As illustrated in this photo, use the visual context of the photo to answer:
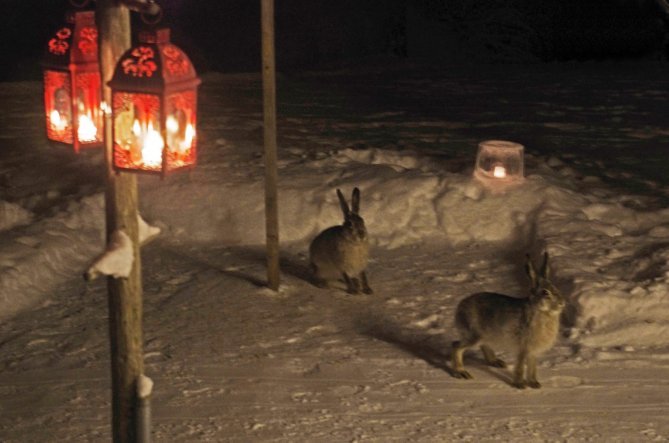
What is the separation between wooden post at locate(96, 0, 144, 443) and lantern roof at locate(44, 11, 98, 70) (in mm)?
141

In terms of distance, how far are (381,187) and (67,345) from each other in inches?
138

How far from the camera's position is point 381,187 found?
9828 millimetres

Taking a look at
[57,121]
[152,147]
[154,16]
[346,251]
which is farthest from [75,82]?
[346,251]

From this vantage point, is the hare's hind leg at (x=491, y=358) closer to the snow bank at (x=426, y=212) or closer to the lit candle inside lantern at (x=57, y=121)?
the snow bank at (x=426, y=212)

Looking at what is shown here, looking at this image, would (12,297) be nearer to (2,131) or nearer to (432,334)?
(432,334)

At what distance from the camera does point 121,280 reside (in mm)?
4758

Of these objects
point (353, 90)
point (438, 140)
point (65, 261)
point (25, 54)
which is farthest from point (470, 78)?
point (65, 261)

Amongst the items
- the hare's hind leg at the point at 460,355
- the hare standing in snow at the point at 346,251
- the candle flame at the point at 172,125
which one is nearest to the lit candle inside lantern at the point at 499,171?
the hare standing in snow at the point at 346,251

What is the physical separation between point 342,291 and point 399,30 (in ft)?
38.9

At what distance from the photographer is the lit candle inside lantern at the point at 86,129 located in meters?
4.77

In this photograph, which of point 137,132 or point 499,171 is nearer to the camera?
point 137,132

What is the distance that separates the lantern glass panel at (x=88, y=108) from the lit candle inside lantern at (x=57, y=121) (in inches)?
4.2

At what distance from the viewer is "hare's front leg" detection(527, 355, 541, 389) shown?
6.69m

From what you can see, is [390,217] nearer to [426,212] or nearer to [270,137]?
[426,212]
